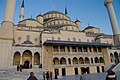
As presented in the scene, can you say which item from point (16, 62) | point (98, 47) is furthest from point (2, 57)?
point (98, 47)

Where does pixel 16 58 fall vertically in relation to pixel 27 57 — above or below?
below

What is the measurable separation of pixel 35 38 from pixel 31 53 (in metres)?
6.30

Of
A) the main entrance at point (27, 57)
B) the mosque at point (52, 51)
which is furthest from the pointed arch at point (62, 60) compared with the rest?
the main entrance at point (27, 57)

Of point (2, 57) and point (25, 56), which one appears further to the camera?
point (25, 56)

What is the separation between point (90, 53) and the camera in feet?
72.0

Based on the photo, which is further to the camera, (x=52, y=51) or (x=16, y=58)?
(x=52, y=51)

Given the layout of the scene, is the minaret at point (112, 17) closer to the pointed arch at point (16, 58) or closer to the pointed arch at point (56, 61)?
the pointed arch at point (56, 61)

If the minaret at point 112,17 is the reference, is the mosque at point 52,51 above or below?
below

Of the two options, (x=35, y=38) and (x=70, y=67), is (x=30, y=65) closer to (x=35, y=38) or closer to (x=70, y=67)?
(x=70, y=67)

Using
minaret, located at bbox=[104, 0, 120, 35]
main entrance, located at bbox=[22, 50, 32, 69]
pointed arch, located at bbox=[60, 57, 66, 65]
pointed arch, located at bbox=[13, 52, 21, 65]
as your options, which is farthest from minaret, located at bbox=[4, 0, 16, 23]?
minaret, located at bbox=[104, 0, 120, 35]

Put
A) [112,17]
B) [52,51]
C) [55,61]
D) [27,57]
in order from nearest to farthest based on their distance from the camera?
[52,51]
[27,57]
[55,61]
[112,17]

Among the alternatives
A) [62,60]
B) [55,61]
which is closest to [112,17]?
[62,60]

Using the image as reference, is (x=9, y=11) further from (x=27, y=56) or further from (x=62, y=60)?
(x=62, y=60)

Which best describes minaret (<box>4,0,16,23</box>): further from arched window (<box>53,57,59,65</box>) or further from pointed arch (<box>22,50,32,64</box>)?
arched window (<box>53,57,59,65</box>)
